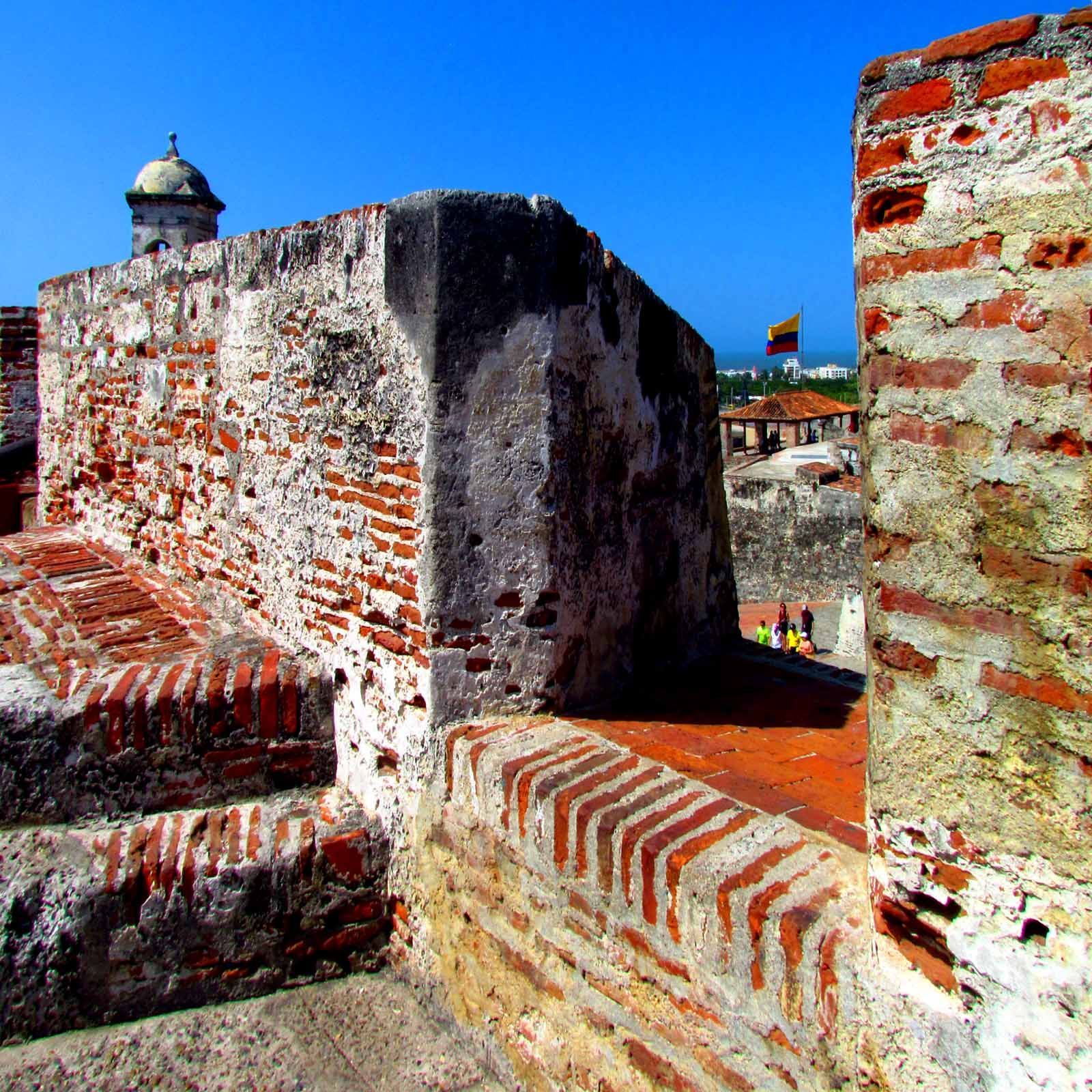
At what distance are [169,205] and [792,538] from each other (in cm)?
1310

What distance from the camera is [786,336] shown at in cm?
3203

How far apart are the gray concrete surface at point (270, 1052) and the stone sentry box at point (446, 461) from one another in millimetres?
696

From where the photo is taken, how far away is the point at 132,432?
16.6 ft

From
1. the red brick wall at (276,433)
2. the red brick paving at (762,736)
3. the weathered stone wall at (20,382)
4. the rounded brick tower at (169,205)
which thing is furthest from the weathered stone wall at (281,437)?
the rounded brick tower at (169,205)

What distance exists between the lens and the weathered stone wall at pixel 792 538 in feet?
61.5

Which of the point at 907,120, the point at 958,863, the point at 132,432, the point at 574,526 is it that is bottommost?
the point at 958,863

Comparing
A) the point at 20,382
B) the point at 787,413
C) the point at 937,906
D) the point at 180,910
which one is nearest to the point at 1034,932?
the point at 937,906

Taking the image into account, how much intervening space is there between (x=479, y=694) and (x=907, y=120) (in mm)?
2005

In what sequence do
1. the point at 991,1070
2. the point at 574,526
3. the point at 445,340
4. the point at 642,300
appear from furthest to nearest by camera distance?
the point at 642,300 → the point at 574,526 → the point at 445,340 → the point at 991,1070

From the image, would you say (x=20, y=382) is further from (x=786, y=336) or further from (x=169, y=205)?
(x=786, y=336)

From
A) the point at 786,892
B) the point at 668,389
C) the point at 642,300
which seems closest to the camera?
the point at 786,892

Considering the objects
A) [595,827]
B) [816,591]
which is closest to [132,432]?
[595,827]

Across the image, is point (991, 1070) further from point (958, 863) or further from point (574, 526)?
point (574, 526)

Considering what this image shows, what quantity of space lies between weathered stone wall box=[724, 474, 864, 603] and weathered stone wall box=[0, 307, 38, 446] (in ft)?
43.8
